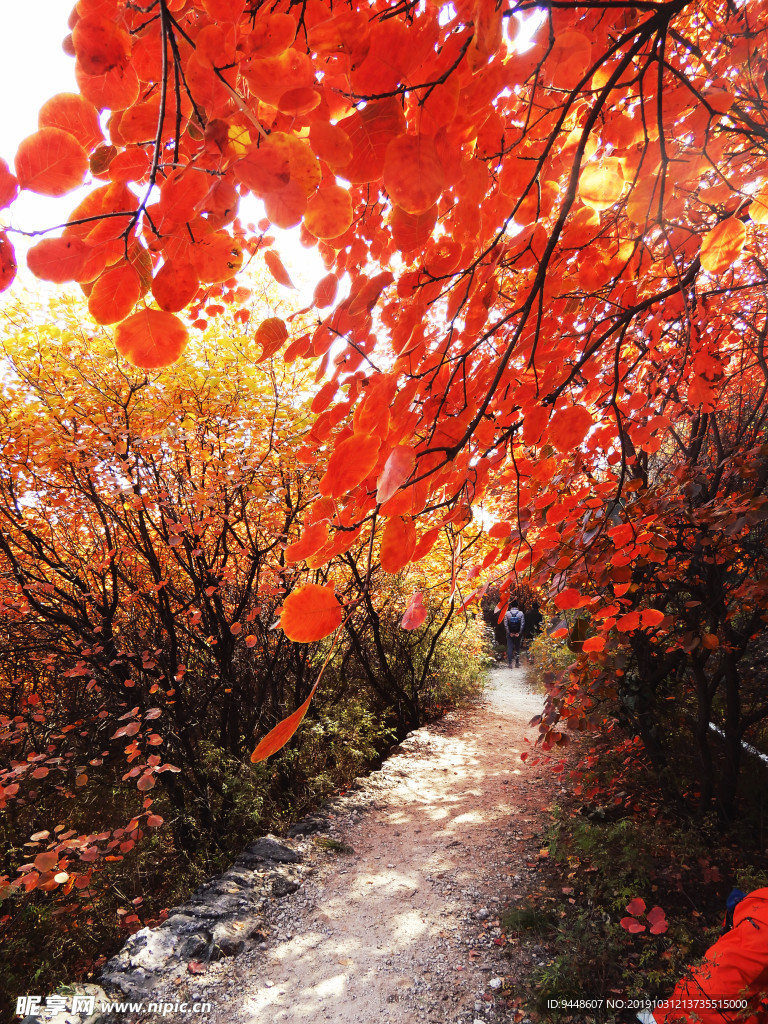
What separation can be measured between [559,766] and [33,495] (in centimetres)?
609

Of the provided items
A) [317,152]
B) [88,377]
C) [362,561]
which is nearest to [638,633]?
[362,561]

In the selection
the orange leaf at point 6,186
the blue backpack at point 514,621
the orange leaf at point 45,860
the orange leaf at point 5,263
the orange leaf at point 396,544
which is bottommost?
the orange leaf at point 45,860

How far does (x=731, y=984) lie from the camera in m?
1.81

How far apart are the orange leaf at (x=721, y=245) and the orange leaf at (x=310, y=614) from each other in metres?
1.10

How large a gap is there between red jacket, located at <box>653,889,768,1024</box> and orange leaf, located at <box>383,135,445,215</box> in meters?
2.73

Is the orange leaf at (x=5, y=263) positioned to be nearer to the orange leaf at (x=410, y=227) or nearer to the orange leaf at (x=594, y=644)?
the orange leaf at (x=410, y=227)

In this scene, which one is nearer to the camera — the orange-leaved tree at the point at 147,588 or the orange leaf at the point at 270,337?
the orange leaf at the point at 270,337

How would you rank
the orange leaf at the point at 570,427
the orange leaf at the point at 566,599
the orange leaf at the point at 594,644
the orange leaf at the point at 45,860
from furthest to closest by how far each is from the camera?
the orange leaf at the point at 45,860 < the orange leaf at the point at 594,644 < the orange leaf at the point at 566,599 < the orange leaf at the point at 570,427

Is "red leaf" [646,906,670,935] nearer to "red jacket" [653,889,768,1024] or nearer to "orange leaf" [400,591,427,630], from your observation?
"red jacket" [653,889,768,1024]

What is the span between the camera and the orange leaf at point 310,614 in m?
0.64

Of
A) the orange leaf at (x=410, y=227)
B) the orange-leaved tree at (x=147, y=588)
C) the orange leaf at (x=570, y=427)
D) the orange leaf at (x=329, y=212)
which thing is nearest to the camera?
the orange leaf at (x=329, y=212)

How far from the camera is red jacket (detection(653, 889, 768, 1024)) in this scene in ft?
5.73

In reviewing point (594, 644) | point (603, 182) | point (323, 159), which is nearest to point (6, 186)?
point (323, 159)

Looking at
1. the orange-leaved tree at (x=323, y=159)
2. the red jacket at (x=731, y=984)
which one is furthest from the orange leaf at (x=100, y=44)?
the red jacket at (x=731, y=984)
